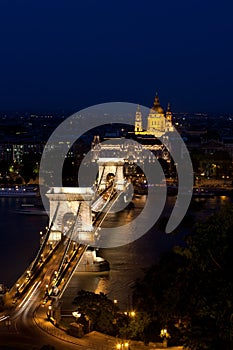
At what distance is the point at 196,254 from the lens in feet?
14.8

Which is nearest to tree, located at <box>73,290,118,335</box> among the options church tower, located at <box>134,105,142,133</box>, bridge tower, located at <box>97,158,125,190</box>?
bridge tower, located at <box>97,158,125,190</box>

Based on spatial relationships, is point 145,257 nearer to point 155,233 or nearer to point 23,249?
point 23,249

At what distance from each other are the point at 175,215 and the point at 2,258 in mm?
5775

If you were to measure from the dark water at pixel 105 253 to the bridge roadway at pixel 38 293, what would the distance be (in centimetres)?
21

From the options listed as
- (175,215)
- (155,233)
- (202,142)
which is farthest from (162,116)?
(155,233)

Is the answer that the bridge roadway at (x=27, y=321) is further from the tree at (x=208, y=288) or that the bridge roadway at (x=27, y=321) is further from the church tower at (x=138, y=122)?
the church tower at (x=138, y=122)

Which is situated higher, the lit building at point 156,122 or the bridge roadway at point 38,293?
the lit building at point 156,122

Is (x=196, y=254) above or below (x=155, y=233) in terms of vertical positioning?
above

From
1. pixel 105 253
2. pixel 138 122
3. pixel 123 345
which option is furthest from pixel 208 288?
pixel 138 122

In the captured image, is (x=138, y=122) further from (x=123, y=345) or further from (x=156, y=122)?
(x=123, y=345)

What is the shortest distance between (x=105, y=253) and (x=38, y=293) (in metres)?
3.26

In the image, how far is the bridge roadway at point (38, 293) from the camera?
18.0ft

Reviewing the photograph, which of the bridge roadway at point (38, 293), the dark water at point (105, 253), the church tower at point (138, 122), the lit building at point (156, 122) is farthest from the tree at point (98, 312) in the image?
the church tower at point (138, 122)

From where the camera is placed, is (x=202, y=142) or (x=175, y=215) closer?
(x=175, y=215)
